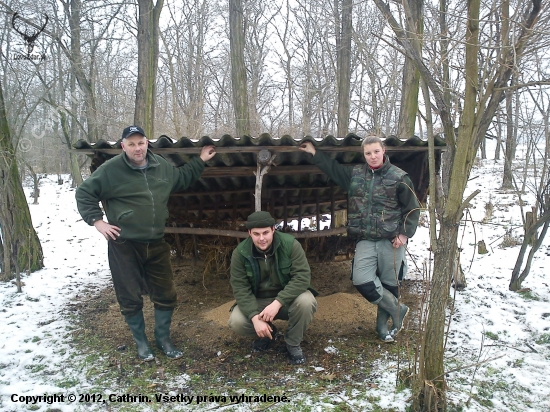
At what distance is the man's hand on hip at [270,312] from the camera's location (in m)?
3.45

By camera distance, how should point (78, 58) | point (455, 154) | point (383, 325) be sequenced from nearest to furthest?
1. point (455, 154)
2. point (383, 325)
3. point (78, 58)

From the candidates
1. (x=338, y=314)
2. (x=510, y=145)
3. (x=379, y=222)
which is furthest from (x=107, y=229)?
(x=510, y=145)

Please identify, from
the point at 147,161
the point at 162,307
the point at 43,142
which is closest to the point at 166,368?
the point at 162,307

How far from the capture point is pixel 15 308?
501cm

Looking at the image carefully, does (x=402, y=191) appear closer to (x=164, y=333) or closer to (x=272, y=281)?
(x=272, y=281)

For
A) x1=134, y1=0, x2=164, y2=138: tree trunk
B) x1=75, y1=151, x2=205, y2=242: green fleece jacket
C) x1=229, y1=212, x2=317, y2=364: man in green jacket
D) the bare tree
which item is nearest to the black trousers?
x1=75, y1=151, x2=205, y2=242: green fleece jacket

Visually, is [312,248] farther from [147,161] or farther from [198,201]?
[147,161]

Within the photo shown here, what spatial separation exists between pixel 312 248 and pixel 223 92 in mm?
17299

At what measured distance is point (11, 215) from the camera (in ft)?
19.9

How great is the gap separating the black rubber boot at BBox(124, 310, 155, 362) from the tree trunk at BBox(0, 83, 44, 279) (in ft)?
10.0

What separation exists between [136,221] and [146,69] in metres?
7.64

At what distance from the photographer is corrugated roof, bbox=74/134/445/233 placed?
13.1 feet

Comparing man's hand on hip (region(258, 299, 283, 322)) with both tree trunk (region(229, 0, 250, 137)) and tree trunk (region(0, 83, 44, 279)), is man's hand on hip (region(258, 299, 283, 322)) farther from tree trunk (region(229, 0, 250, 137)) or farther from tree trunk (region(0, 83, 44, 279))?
tree trunk (region(229, 0, 250, 137))

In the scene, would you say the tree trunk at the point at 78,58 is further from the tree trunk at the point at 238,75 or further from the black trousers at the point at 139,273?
the black trousers at the point at 139,273
